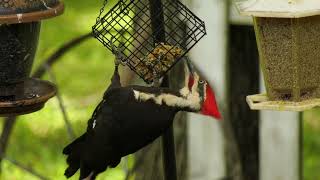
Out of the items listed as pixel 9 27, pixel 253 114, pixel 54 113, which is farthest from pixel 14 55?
pixel 54 113

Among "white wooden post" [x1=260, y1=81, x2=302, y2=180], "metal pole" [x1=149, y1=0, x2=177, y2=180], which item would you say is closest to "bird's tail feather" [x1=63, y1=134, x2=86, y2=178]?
"metal pole" [x1=149, y1=0, x2=177, y2=180]

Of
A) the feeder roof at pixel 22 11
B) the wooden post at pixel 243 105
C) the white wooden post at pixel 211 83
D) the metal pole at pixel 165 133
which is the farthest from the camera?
the wooden post at pixel 243 105

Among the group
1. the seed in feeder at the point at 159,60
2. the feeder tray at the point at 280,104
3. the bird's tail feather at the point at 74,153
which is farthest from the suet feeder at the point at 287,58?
the bird's tail feather at the point at 74,153

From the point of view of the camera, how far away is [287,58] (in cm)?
314

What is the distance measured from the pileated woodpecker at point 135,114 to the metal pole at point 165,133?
0.14 feet

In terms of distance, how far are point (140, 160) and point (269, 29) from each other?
1374 millimetres

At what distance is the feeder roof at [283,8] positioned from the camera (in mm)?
2914

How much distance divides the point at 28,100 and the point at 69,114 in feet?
10.4

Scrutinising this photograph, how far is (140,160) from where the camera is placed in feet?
14.1

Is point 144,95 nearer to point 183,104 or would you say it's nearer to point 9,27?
point 183,104

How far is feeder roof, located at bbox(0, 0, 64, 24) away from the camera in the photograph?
10.7 feet

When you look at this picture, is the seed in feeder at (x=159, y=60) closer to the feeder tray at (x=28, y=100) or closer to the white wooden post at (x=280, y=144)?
the feeder tray at (x=28, y=100)

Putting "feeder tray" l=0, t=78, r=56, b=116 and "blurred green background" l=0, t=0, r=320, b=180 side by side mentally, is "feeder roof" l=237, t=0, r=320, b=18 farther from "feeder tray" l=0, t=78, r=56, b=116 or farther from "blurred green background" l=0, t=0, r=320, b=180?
"blurred green background" l=0, t=0, r=320, b=180

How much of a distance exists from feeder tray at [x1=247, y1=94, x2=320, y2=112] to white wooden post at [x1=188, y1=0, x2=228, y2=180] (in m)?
1.10
